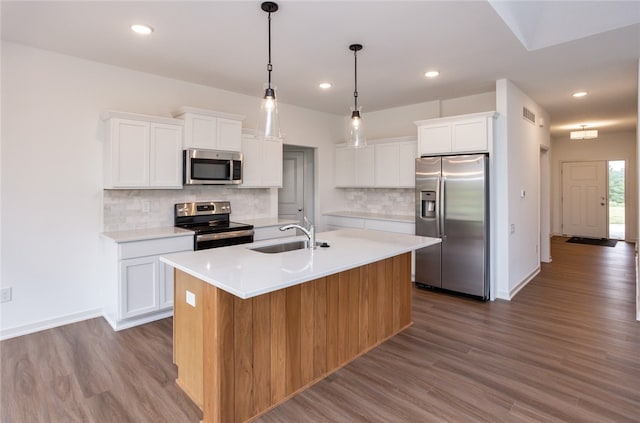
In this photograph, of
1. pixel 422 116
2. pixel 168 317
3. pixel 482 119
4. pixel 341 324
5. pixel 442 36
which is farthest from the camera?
pixel 422 116

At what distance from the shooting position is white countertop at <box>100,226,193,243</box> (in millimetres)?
3302

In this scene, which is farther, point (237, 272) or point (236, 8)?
point (236, 8)

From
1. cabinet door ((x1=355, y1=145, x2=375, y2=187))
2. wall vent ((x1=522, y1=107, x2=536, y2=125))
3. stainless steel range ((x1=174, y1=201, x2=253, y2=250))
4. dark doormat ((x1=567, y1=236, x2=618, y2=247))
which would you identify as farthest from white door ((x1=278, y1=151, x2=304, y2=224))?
dark doormat ((x1=567, y1=236, x2=618, y2=247))

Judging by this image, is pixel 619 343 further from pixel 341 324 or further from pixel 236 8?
pixel 236 8

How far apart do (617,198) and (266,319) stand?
984 cm

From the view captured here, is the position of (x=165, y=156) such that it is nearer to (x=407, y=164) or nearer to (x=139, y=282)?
(x=139, y=282)

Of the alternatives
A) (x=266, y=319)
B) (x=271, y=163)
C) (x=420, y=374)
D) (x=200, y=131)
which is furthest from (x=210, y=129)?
(x=420, y=374)

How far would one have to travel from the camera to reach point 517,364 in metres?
2.76

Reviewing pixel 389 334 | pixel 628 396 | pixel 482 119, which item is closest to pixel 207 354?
pixel 389 334

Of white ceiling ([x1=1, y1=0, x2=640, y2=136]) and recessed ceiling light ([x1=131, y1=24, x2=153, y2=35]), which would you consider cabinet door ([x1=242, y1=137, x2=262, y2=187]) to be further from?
recessed ceiling light ([x1=131, y1=24, x2=153, y2=35])

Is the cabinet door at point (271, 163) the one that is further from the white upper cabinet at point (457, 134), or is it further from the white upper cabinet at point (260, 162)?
the white upper cabinet at point (457, 134)

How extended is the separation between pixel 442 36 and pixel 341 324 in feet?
8.15

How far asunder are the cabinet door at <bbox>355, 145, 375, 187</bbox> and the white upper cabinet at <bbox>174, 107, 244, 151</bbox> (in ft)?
7.21

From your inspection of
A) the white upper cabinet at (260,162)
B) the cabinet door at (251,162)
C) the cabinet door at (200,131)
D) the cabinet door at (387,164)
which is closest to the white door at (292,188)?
the white upper cabinet at (260,162)
